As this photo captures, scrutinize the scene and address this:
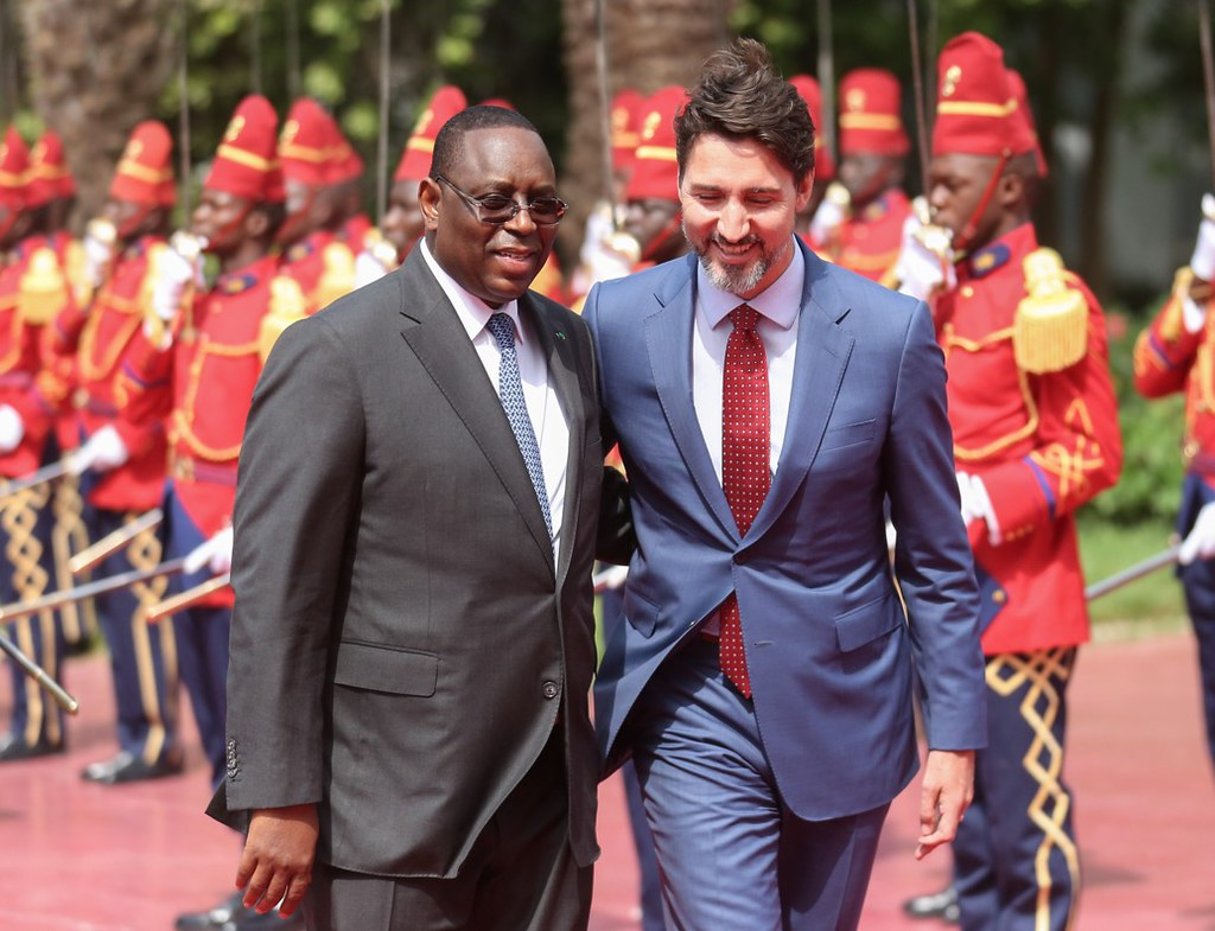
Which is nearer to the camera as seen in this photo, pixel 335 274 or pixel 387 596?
pixel 387 596

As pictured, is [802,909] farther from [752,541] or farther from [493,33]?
[493,33]

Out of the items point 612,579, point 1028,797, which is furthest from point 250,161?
point 1028,797

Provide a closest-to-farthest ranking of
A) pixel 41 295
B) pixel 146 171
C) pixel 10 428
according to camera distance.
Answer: pixel 146 171, pixel 10 428, pixel 41 295

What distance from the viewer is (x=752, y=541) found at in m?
3.68

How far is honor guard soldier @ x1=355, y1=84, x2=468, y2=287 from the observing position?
6.52 meters

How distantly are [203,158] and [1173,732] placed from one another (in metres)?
8.98

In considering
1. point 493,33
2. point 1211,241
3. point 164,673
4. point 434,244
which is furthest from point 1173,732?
point 493,33

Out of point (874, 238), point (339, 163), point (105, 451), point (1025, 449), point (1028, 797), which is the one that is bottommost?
point (1028, 797)

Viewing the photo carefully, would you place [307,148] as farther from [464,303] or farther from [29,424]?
[464,303]

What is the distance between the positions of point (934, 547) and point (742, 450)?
14.7 inches

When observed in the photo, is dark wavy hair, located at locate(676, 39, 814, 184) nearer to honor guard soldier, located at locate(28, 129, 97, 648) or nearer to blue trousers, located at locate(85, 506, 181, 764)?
blue trousers, located at locate(85, 506, 181, 764)

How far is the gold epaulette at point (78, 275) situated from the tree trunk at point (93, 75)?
2.87 m

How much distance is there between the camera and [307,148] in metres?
7.82

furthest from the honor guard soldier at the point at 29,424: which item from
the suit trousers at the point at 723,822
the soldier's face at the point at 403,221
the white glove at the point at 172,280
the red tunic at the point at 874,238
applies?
the suit trousers at the point at 723,822
